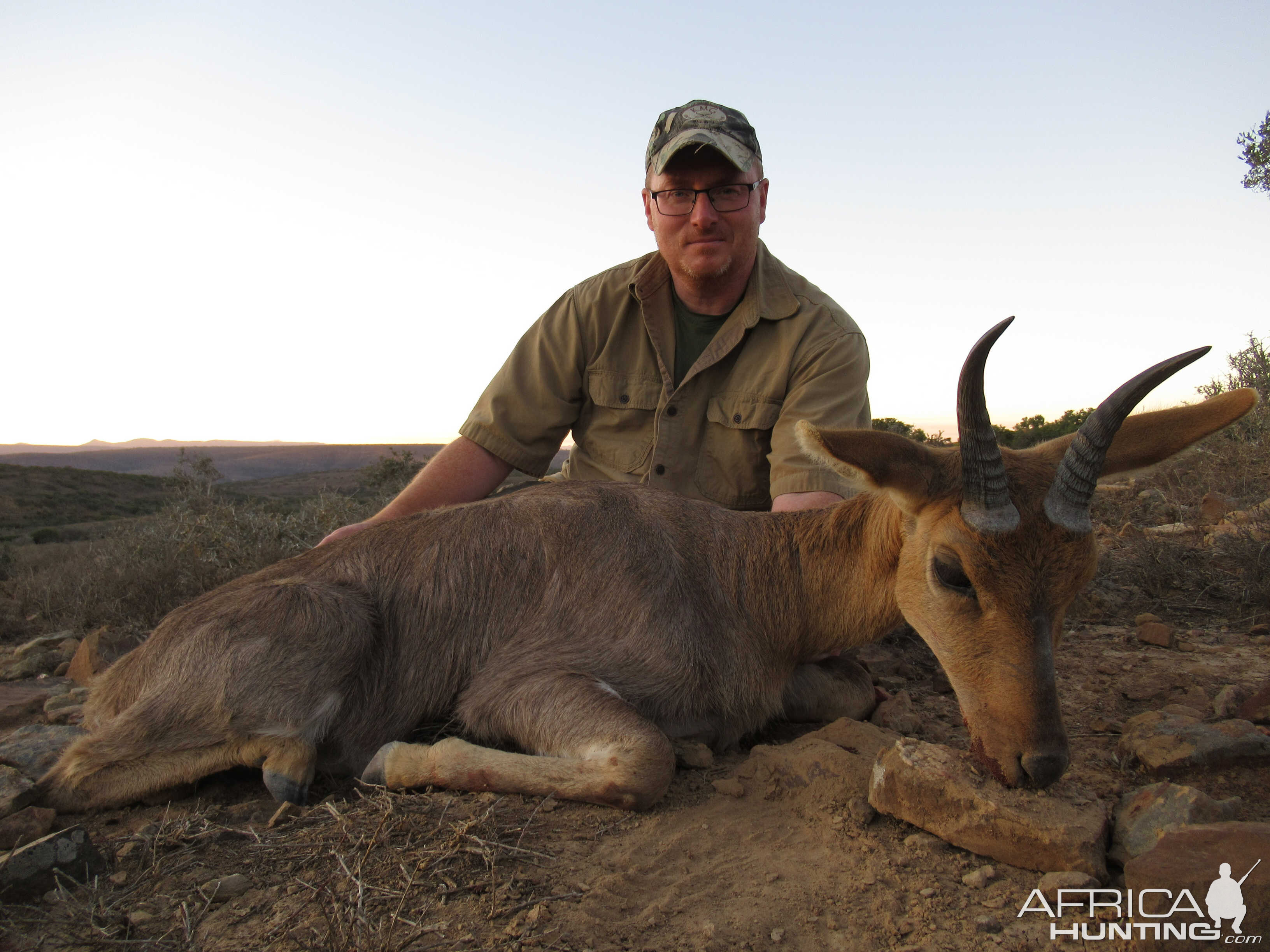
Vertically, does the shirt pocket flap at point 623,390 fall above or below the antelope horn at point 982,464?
above

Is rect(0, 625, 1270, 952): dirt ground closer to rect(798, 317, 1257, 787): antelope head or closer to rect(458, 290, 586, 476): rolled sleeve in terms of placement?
rect(798, 317, 1257, 787): antelope head

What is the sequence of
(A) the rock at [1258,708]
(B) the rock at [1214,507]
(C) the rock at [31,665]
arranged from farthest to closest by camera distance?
(B) the rock at [1214,507] < (C) the rock at [31,665] < (A) the rock at [1258,708]

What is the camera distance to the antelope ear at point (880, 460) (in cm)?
315

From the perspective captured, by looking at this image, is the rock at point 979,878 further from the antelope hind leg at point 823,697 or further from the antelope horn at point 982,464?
the antelope hind leg at point 823,697

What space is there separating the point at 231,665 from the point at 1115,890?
342 cm

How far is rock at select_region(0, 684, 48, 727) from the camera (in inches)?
190

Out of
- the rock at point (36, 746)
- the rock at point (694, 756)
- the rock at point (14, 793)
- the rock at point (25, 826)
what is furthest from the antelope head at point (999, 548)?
the rock at point (36, 746)

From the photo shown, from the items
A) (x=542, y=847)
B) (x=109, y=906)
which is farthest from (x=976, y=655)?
(x=109, y=906)

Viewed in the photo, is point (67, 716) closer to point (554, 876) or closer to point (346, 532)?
point (346, 532)

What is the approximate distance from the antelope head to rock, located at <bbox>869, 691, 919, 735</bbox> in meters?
0.96

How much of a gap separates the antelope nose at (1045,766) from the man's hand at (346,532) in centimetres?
330

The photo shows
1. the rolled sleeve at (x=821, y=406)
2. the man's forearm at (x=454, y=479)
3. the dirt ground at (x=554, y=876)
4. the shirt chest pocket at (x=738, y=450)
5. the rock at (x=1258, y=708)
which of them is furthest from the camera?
the shirt chest pocket at (x=738, y=450)

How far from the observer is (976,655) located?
3.04m

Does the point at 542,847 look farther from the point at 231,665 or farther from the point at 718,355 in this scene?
the point at 718,355
